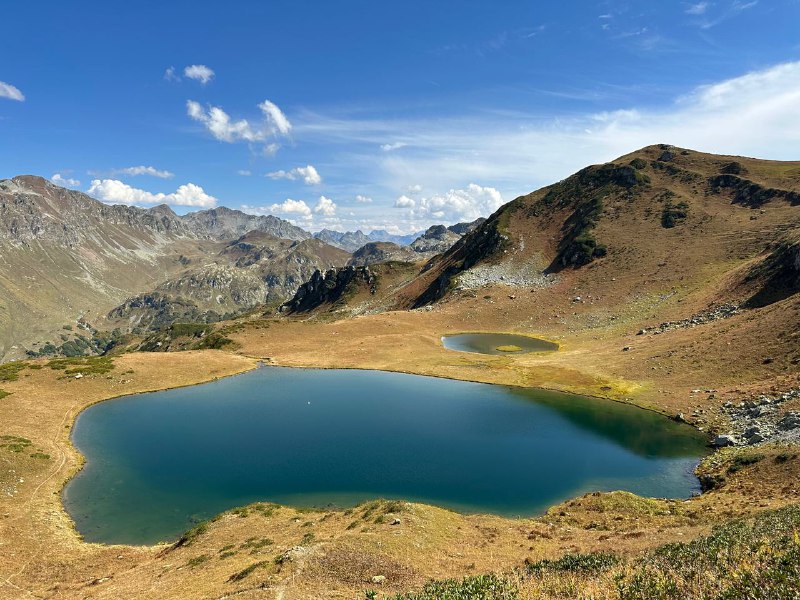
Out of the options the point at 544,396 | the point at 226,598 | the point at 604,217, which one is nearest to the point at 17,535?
the point at 226,598

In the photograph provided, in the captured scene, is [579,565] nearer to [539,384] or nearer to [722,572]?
[722,572]

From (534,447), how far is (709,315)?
210 feet

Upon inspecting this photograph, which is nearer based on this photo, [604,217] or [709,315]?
[709,315]

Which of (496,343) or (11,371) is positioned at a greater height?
(11,371)

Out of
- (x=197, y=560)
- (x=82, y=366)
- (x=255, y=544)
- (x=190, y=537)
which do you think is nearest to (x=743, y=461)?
(x=255, y=544)

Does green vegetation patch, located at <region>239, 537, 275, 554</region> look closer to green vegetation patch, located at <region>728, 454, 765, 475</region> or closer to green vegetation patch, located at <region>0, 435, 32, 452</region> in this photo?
green vegetation patch, located at <region>0, 435, 32, 452</region>

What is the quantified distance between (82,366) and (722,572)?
327 ft

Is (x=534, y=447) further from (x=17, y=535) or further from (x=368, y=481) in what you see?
(x=17, y=535)

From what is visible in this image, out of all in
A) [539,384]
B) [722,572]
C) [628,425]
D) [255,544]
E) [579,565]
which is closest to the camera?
[722,572]

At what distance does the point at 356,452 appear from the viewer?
173ft

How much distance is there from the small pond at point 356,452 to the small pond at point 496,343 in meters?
30.5

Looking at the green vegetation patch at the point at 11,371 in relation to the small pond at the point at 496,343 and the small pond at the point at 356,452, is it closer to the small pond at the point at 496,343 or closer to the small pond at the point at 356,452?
the small pond at the point at 356,452

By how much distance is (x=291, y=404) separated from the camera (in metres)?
73.1

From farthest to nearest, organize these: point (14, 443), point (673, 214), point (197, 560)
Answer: point (673, 214) → point (14, 443) → point (197, 560)
